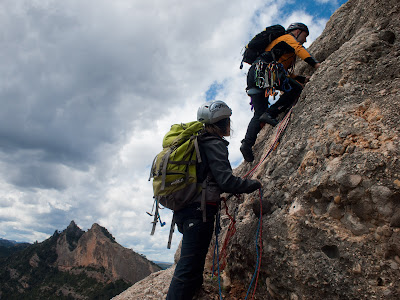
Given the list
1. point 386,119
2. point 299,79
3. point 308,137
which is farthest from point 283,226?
point 299,79

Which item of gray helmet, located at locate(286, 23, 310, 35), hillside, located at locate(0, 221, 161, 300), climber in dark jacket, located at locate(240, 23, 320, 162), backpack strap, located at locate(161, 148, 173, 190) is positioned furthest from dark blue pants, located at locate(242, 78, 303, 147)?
hillside, located at locate(0, 221, 161, 300)

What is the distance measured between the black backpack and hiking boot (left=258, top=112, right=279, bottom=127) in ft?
4.72

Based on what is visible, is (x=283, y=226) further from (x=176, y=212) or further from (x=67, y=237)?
(x=67, y=237)

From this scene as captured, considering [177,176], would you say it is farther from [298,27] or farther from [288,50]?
[298,27]

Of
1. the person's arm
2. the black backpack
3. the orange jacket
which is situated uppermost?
the black backpack

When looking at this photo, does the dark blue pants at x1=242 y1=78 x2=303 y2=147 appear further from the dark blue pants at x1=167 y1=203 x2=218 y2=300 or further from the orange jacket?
the dark blue pants at x1=167 y1=203 x2=218 y2=300

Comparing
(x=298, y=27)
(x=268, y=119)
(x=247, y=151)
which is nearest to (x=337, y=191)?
(x=268, y=119)

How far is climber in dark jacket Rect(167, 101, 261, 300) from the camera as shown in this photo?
4.50 m

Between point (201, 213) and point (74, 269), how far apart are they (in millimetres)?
83834

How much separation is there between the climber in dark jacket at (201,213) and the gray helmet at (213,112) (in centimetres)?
54

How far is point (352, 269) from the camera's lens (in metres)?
3.60

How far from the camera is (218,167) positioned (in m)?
4.50

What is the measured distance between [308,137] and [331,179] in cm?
109

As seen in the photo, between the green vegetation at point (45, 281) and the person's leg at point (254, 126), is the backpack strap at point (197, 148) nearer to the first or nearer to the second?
the person's leg at point (254, 126)
